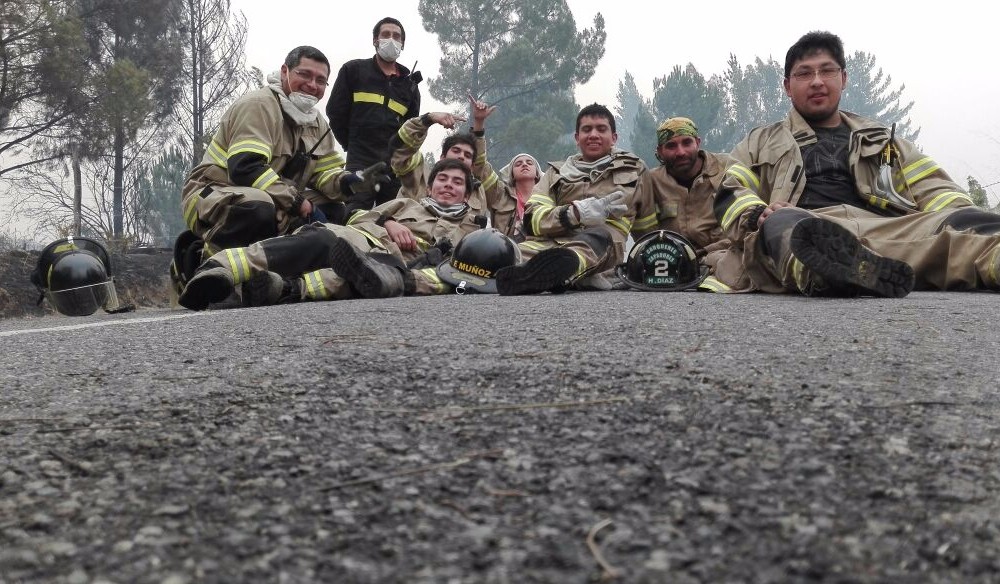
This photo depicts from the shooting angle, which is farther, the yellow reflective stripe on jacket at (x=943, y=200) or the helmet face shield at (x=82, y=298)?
the helmet face shield at (x=82, y=298)

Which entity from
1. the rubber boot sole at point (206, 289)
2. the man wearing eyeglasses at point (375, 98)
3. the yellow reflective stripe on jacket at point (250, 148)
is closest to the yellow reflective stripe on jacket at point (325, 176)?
the yellow reflective stripe on jacket at point (250, 148)

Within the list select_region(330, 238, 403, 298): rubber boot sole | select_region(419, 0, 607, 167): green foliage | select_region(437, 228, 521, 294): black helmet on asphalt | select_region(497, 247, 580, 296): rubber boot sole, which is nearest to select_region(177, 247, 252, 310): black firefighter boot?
select_region(330, 238, 403, 298): rubber boot sole

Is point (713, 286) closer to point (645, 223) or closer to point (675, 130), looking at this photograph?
point (645, 223)

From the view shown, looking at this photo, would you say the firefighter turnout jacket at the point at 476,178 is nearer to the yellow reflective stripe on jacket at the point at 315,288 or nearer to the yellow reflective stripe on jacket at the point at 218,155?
the yellow reflective stripe on jacket at the point at 218,155

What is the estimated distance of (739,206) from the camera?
12.9 ft

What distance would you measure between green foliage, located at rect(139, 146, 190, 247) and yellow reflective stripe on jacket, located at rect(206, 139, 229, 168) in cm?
853

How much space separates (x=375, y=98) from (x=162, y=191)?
36.4ft

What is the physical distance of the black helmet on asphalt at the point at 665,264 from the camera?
461 cm

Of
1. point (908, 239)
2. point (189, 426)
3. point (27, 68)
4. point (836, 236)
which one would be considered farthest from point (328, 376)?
point (27, 68)

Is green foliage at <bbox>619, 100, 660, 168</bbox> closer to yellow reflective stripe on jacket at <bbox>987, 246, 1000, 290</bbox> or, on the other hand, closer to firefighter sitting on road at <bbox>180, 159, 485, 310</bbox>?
firefighter sitting on road at <bbox>180, 159, 485, 310</bbox>

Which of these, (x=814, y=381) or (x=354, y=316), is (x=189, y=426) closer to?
(x=814, y=381)

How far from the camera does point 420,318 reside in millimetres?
2863

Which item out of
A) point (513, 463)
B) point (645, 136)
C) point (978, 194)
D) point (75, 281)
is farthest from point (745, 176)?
point (645, 136)

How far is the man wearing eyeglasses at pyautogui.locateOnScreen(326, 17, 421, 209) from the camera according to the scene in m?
6.10
